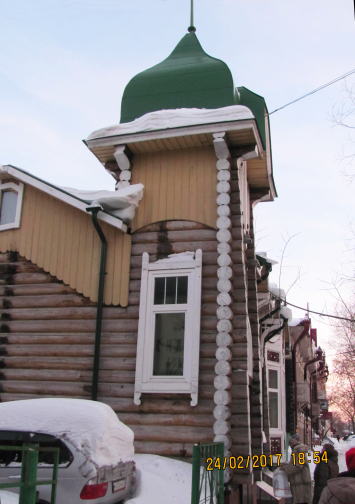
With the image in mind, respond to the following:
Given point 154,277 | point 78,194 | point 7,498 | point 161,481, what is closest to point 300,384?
point 154,277

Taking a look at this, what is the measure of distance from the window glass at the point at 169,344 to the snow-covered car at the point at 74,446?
98.3 inches

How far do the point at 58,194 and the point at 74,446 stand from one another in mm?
5744

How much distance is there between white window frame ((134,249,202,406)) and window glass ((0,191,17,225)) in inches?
131

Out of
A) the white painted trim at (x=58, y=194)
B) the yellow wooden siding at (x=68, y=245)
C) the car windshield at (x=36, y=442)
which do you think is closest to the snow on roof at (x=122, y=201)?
the white painted trim at (x=58, y=194)

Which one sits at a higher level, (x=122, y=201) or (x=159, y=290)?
(x=122, y=201)

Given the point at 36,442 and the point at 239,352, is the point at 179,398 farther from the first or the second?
the point at 36,442

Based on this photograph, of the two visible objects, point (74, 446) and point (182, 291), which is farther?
point (182, 291)

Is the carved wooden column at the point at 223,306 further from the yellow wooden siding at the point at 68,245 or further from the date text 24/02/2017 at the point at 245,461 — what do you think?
the yellow wooden siding at the point at 68,245

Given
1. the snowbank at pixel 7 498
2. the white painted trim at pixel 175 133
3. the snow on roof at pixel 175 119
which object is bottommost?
Answer: the snowbank at pixel 7 498

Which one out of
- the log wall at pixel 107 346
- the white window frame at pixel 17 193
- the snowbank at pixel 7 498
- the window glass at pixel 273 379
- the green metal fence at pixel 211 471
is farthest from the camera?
the window glass at pixel 273 379

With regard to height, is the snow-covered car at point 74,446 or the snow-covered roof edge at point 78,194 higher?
the snow-covered roof edge at point 78,194

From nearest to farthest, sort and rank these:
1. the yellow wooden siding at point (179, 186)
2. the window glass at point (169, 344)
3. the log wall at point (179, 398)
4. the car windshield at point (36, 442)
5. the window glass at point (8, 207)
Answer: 1. the car windshield at point (36, 442)
2. the log wall at point (179, 398)
3. the window glass at point (169, 344)
4. the yellow wooden siding at point (179, 186)
5. the window glass at point (8, 207)

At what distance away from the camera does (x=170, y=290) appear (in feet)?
31.6

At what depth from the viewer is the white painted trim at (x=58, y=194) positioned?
10.0 metres
